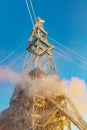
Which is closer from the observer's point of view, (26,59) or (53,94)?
(53,94)

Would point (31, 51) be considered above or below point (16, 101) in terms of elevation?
above

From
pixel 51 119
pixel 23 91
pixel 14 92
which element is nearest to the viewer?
pixel 51 119

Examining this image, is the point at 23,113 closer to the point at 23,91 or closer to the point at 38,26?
the point at 23,91

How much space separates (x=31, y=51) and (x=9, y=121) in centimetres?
1182

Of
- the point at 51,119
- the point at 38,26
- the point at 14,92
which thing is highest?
the point at 38,26

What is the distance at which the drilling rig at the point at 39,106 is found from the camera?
30.5 m

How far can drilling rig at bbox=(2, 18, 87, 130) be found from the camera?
3053 centimetres

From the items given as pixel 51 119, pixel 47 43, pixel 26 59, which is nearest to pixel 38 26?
pixel 47 43

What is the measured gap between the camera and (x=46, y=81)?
33531mm

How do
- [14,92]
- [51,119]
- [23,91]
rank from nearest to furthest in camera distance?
[51,119], [23,91], [14,92]

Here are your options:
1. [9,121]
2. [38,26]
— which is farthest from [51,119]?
[38,26]

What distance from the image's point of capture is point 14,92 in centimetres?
3716

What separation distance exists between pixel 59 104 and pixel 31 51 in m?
10.5

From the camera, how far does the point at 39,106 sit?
31766 mm
